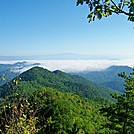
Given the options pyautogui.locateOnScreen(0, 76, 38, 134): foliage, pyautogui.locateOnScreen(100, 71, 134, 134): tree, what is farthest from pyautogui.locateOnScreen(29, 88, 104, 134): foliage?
pyautogui.locateOnScreen(0, 76, 38, 134): foliage

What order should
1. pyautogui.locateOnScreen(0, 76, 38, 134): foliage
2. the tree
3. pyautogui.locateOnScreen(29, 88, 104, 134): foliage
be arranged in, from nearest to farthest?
pyautogui.locateOnScreen(0, 76, 38, 134): foliage < the tree < pyautogui.locateOnScreen(29, 88, 104, 134): foliage

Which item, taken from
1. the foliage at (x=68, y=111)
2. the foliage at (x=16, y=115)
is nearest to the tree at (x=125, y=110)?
the foliage at (x=16, y=115)

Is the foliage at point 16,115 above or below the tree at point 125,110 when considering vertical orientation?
above

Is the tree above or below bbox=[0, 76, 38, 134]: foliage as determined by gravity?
below

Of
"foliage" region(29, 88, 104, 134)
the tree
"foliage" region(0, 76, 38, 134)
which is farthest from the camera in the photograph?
"foliage" region(29, 88, 104, 134)

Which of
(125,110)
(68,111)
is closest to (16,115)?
(125,110)

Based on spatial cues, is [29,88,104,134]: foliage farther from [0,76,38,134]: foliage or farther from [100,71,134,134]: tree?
[0,76,38,134]: foliage

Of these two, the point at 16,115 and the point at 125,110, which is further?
the point at 125,110

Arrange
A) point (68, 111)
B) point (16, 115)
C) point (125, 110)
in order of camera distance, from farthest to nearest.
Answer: point (68, 111), point (125, 110), point (16, 115)

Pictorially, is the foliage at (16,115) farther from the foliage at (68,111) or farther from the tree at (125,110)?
the foliage at (68,111)

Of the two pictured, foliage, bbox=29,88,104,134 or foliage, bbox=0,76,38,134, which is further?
foliage, bbox=29,88,104,134

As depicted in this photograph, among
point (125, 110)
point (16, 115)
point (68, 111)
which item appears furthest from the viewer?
point (68, 111)

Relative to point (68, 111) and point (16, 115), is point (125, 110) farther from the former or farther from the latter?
point (68, 111)

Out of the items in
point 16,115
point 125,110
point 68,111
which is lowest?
point 68,111
